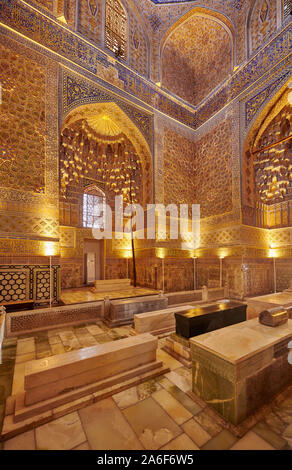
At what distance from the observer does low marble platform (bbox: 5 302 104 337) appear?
479 centimetres

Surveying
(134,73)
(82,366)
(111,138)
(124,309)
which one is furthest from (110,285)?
(134,73)

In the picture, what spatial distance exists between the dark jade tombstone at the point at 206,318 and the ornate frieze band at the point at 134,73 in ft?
28.9

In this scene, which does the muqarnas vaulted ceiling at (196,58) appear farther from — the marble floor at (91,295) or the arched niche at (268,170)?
the marble floor at (91,295)

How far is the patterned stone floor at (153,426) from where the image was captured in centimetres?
189

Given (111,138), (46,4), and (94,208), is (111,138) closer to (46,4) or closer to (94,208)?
(94,208)

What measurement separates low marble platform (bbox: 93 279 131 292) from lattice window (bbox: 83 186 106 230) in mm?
3073

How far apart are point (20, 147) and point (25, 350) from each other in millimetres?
5411

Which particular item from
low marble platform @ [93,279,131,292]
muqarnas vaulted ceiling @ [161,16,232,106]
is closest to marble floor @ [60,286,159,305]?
low marble platform @ [93,279,131,292]

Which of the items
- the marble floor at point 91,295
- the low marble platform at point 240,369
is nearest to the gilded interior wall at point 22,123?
the marble floor at point 91,295

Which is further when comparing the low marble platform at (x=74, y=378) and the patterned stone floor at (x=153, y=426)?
the low marble platform at (x=74, y=378)

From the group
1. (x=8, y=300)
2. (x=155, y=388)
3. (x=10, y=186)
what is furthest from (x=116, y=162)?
(x=155, y=388)

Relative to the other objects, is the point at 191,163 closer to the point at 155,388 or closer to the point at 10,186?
the point at 10,186

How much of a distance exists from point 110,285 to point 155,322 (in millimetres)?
4162

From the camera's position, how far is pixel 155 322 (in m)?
4.72
